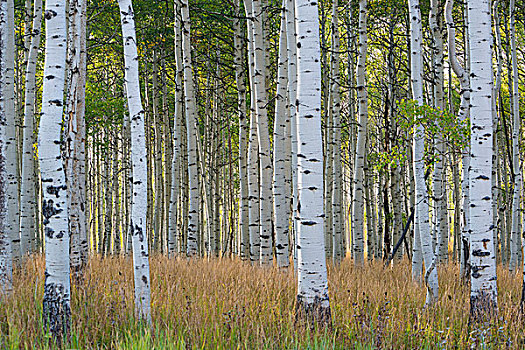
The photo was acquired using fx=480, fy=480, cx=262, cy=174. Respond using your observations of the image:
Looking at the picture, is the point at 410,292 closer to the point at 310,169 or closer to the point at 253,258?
the point at 310,169

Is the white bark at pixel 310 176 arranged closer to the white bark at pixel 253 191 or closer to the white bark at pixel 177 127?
the white bark at pixel 253 191

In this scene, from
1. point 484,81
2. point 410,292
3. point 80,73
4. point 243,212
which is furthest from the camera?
point 243,212

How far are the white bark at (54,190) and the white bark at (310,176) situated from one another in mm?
2377

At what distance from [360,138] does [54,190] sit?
7182 mm

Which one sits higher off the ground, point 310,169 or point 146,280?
point 310,169

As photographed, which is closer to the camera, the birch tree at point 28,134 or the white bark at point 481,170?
the white bark at point 481,170

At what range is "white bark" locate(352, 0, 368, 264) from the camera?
10.2m

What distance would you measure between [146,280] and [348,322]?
2.06m

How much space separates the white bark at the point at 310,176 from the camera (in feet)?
17.0

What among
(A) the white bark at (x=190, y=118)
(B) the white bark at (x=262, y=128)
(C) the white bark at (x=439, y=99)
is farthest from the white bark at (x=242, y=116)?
(C) the white bark at (x=439, y=99)

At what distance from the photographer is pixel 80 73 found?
7043 mm

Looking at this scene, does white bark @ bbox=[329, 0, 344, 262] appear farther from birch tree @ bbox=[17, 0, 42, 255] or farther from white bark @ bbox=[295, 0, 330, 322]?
birch tree @ bbox=[17, 0, 42, 255]

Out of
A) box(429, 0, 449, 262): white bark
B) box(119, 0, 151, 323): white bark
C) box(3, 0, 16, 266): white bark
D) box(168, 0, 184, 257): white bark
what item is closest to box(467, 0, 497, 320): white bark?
box(429, 0, 449, 262): white bark

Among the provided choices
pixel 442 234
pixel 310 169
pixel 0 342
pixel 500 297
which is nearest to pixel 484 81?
pixel 310 169
